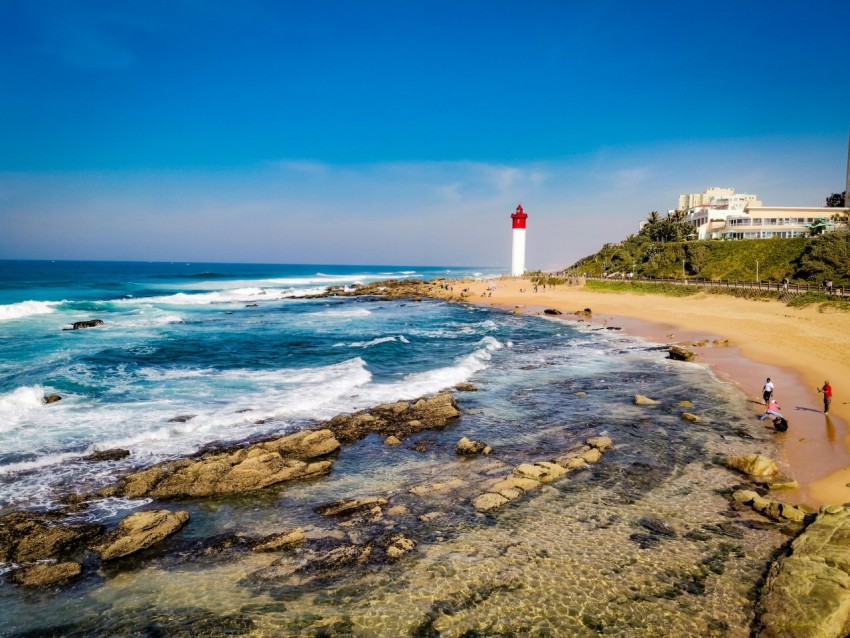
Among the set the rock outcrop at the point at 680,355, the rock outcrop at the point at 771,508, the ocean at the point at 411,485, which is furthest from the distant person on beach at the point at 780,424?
the rock outcrop at the point at 680,355

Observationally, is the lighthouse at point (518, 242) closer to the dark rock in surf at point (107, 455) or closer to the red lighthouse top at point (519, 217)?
the red lighthouse top at point (519, 217)

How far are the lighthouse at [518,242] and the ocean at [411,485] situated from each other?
192 ft

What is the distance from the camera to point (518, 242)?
8925 centimetres

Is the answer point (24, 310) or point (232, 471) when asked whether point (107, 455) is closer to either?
point (232, 471)

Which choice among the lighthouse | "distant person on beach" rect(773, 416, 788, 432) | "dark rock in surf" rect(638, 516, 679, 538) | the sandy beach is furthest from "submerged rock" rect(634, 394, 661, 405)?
the lighthouse

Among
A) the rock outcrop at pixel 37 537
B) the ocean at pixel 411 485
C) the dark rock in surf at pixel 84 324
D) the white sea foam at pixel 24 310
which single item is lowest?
the rock outcrop at pixel 37 537

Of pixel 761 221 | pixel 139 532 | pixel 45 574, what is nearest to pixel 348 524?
pixel 139 532

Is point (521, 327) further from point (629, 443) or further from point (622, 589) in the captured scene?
point (622, 589)

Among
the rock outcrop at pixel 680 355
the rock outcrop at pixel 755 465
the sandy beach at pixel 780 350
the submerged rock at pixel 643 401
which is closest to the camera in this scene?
the rock outcrop at pixel 755 465

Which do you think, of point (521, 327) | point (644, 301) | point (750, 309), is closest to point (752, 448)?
point (521, 327)

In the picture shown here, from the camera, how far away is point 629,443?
15469mm

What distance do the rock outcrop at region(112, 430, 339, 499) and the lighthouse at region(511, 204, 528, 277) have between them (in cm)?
7807

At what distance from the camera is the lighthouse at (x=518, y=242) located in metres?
86.9

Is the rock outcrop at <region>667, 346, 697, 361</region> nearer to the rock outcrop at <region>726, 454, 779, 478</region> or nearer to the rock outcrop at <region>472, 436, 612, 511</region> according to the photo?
the rock outcrop at <region>726, 454, 779, 478</region>
